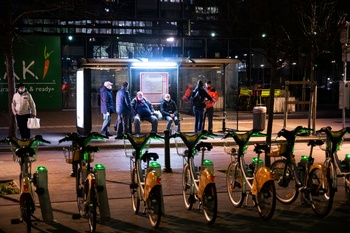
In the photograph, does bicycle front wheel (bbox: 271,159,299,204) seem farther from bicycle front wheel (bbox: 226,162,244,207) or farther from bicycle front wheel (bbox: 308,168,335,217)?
bicycle front wheel (bbox: 226,162,244,207)

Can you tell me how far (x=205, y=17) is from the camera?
109 feet

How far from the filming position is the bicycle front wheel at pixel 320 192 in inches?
332

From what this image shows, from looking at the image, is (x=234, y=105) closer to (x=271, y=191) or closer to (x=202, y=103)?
(x=202, y=103)

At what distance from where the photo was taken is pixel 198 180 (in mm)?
8719

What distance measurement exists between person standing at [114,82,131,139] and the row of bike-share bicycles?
917 centimetres

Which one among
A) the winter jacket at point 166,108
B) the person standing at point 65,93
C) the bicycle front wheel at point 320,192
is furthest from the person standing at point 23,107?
the person standing at point 65,93

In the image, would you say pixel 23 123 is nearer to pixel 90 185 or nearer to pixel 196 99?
pixel 196 99

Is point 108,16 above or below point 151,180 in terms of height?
above

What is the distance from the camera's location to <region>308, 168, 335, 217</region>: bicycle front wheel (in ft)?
27.7

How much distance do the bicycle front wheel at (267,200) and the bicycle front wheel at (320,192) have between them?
30.0 inches

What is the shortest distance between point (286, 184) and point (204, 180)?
1.72m

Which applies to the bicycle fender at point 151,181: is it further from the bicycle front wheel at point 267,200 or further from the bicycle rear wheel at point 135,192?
the bicycle front wheel at point 267,200

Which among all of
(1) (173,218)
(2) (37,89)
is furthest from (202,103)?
(2) (37,89)

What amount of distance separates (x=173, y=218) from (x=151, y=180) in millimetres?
881
